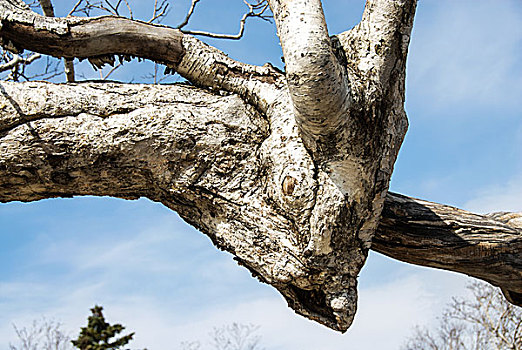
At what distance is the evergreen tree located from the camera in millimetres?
Answer: 9586

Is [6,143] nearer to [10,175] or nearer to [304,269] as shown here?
[10,175]

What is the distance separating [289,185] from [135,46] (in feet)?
3.58

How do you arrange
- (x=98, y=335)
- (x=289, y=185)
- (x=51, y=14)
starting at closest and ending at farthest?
(x=289, y=185), (x=51, y=14), (x=98, y=335)

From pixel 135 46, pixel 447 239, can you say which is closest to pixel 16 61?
pixel 135 46

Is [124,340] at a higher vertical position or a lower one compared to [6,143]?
higher

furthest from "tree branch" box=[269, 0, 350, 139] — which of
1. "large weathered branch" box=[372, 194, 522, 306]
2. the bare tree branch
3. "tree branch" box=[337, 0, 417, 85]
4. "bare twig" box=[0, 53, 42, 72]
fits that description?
"bare twig" box=[0, 53, 42, 72]

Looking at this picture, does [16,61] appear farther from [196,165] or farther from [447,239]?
[447,239]

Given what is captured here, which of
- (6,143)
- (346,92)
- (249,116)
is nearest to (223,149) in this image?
(249,116)

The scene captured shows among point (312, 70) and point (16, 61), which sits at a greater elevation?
point (16, 61)

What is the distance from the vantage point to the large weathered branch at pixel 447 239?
9.50 ft

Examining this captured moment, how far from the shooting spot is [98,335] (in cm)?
971

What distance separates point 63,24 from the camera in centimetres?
246

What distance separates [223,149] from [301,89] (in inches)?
19.7

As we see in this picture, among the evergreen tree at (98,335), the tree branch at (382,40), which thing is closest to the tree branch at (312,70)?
the tree branch at (382,40)
